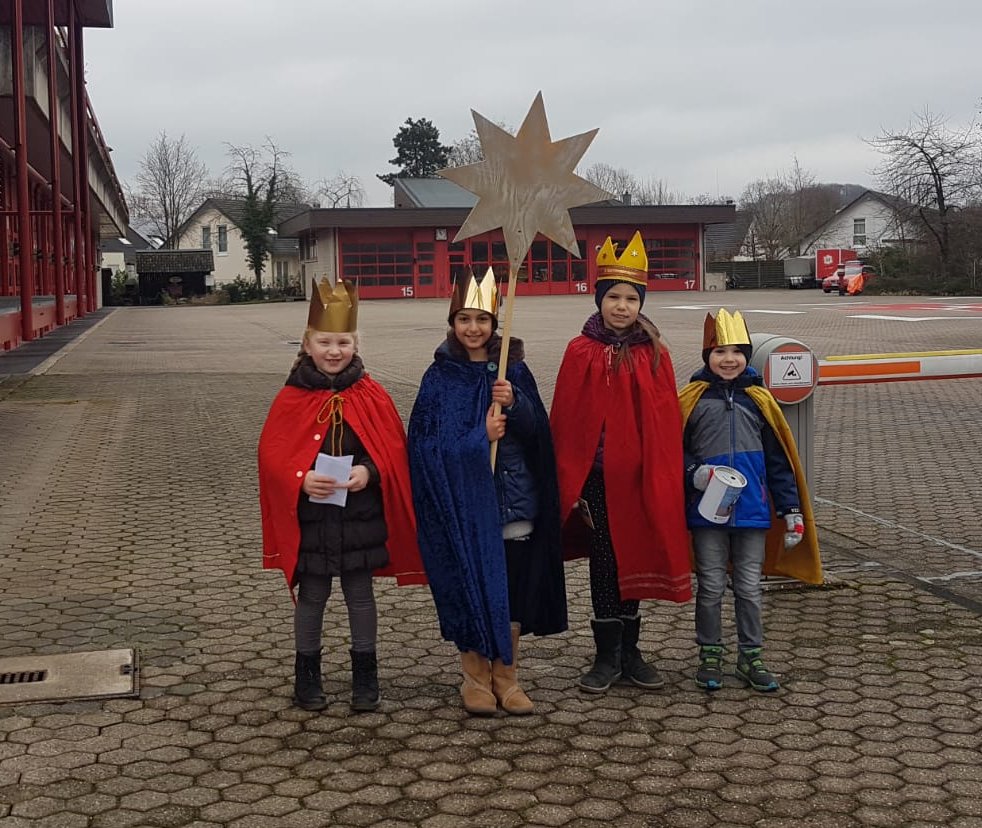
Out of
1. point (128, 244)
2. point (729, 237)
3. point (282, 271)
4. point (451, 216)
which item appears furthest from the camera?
point (128, 244)

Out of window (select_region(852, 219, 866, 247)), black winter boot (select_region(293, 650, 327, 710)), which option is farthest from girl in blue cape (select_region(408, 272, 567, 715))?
window (select_region(852, 219, 866, 247))

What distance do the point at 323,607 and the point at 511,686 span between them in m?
0.71

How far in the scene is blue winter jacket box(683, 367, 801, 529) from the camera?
4672 mm

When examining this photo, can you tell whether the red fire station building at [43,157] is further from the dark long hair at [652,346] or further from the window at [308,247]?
the window at [308,247]

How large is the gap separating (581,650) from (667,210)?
57.7 metres

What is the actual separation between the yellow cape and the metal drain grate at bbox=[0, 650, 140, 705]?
2.31 meters

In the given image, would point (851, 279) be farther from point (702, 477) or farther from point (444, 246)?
point (702, 477)

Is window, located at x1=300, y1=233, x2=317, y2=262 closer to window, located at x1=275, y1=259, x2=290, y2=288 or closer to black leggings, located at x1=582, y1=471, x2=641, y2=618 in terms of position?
window, located at x1=275, y1=259, x2=290, y2=288

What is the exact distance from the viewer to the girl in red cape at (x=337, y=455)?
4383 mm

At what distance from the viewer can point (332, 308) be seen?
4387mm

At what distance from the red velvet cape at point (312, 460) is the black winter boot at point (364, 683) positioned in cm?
30

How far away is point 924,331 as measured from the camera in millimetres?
25359

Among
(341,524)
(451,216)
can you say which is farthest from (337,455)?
(451,216)

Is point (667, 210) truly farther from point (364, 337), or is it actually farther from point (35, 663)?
point (35, 663)
